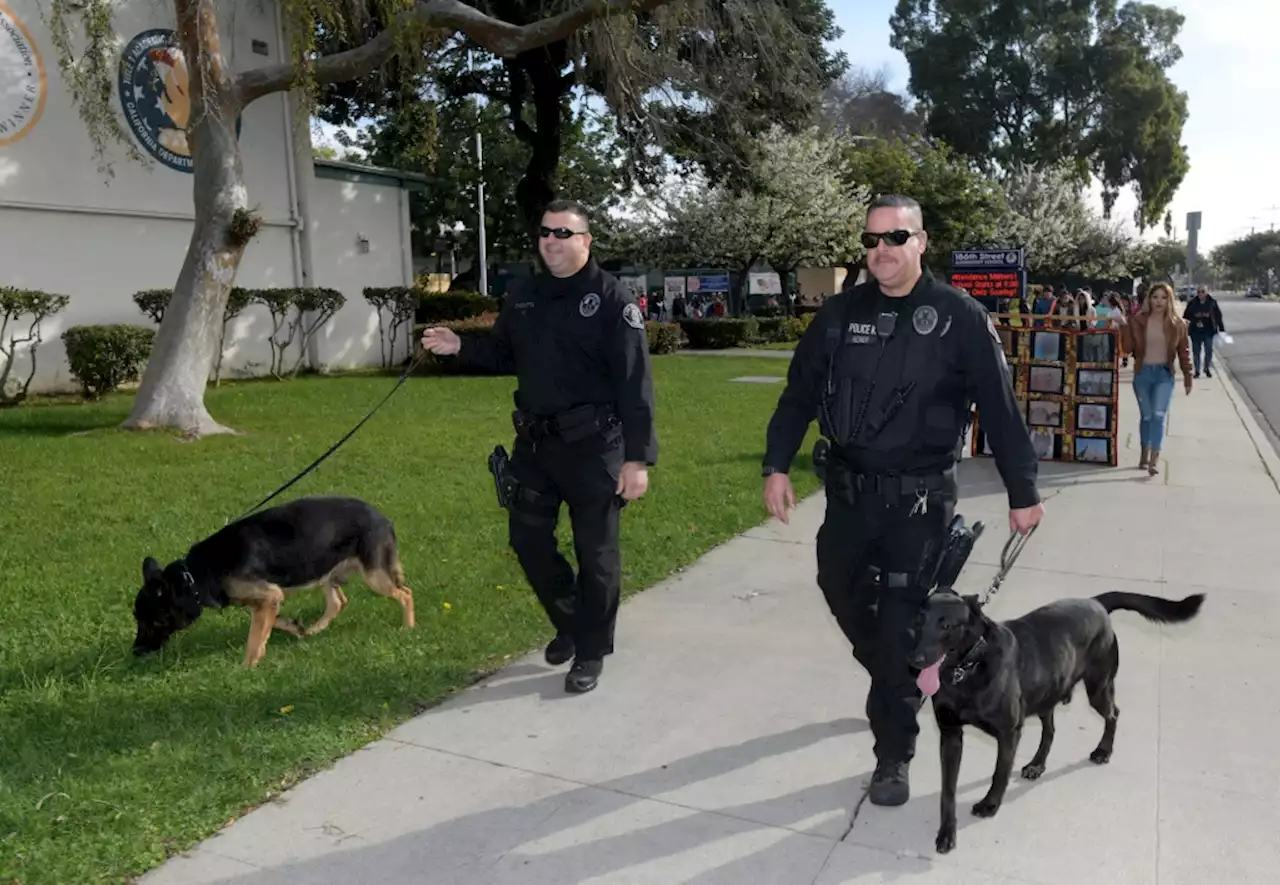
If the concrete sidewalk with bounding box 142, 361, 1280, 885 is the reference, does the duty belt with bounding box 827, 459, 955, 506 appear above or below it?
above

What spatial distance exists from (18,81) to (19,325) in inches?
133

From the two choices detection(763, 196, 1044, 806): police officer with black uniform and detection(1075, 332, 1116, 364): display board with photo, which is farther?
detection(1075, 332, 1116, 364): display board with photo

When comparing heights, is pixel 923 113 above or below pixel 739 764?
above

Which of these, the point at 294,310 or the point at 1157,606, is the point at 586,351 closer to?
the point at 1157,606

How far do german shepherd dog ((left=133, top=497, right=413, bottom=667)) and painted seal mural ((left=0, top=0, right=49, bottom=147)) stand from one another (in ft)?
40.4

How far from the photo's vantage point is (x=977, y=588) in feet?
19.2

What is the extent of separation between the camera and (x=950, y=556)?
3.18m

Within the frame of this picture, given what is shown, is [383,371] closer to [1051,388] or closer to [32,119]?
[32,119]

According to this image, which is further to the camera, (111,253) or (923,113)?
(923,113)

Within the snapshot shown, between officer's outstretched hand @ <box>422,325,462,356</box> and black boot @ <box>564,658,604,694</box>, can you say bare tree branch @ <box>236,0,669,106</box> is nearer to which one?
officer's outstretched hand @ <box>422,325,462,356</box>

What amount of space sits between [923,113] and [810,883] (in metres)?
63.8

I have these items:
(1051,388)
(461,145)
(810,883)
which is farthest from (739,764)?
(461,145)

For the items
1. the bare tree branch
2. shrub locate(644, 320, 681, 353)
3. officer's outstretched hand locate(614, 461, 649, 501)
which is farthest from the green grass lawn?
shrub locate(644, 320, 681, 353)

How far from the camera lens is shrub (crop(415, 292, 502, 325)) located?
22750 mm
